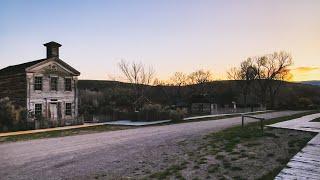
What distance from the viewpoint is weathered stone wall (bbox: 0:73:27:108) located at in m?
32.7

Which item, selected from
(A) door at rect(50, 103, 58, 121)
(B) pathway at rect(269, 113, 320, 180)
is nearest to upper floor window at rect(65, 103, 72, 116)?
(A) door at rect(50, 103, 58, 121)

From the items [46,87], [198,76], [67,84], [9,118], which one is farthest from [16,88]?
[198,76]

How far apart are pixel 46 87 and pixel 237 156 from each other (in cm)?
2635

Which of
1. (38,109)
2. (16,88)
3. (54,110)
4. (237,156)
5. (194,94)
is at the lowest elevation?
(237,156)

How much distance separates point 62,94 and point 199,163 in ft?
88.6

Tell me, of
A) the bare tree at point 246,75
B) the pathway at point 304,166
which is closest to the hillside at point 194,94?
the bare tree at point 246,75

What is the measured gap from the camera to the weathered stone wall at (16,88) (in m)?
32.7

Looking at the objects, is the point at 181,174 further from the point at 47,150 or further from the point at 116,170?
the point at 47,150

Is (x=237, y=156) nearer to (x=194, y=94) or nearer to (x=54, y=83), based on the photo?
(x=54, y=83)

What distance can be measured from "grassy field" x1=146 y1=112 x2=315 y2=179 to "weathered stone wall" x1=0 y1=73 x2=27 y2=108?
2147cm

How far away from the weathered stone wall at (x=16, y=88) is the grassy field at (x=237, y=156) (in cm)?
2147

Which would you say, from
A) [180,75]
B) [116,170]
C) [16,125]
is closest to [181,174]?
[116,170]

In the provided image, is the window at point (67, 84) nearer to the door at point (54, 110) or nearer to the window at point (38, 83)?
the door at point (54, 110)

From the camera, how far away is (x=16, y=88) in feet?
110
